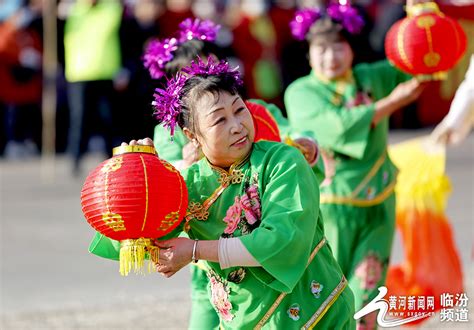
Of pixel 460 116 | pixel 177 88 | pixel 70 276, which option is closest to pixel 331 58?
pixel 460 116

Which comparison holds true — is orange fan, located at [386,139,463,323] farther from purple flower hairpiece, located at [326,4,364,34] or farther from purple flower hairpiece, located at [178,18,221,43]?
purple flower hairpiece, located at [178,18,221,43]

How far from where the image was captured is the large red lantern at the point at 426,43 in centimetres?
518

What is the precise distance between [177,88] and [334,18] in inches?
77.7

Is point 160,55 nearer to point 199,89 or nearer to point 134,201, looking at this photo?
point 199,89

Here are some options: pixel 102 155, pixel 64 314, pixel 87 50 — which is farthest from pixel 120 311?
pixel 102 155

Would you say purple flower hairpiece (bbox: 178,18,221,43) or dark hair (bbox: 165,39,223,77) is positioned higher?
purple flower hairpiece (bbox: 178,18,221,43)

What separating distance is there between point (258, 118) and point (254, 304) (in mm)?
897

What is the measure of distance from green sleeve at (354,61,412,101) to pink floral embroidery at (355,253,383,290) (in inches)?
31.6

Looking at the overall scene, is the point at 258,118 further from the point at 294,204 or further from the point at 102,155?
the point at 102,155

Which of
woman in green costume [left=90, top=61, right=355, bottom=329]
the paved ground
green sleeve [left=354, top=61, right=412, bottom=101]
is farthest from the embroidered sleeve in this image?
the paved ground

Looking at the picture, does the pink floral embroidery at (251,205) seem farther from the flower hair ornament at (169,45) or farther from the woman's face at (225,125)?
the flower hair ornament at (169,45)

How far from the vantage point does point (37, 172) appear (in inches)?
500

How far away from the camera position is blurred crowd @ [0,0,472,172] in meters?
11.9

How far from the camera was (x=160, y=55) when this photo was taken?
16.2 ft
